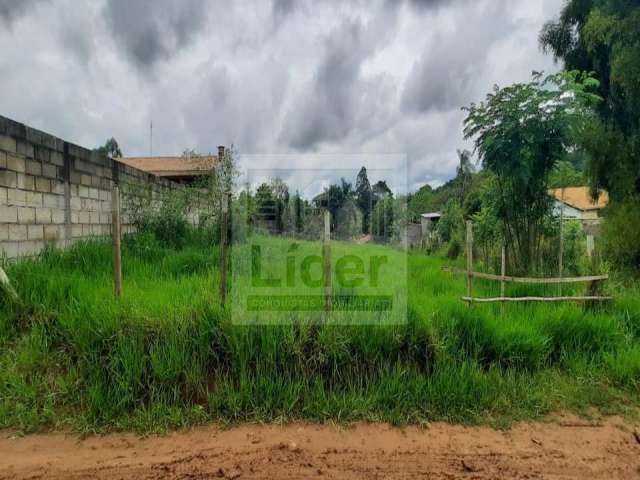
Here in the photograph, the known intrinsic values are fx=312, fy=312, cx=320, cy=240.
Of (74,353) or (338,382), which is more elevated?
(74,353)

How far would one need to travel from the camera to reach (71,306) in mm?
2686

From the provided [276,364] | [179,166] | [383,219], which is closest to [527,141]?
[276,364]

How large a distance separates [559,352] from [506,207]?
2.90 metres

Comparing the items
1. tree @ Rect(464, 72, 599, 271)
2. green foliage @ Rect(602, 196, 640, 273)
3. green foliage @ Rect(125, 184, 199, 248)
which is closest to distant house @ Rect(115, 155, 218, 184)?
green foliage @ Rect(125, 184, 199, 248)

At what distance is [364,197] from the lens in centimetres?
839

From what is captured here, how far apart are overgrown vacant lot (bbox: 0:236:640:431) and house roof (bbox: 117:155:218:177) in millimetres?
8324

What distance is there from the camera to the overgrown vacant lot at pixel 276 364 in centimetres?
217

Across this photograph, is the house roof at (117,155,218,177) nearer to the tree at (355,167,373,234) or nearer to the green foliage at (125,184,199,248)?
the green foliage at (125,184,199,248)

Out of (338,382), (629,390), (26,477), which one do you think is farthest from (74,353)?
(629,390)

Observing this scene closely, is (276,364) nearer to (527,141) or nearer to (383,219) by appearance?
(527,141)

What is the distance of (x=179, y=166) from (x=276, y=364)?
15.3 meters

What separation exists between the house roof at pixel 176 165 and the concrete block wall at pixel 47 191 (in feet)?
17.7

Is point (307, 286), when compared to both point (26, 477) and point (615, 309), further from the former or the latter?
point (615, 309)

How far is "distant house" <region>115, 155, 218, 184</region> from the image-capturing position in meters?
10.8
